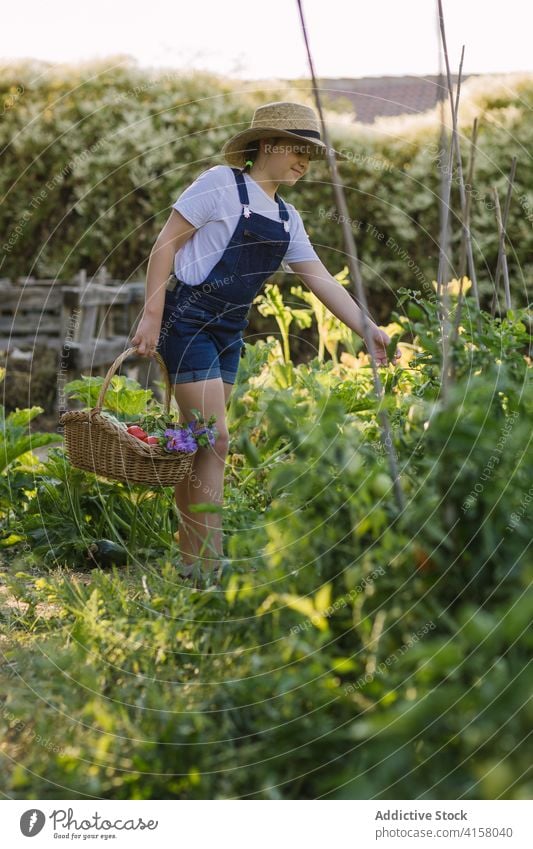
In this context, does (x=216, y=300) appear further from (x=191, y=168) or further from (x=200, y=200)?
(x=191, y=168)

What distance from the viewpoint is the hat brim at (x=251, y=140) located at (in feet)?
8.89

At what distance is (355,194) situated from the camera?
6863 mm

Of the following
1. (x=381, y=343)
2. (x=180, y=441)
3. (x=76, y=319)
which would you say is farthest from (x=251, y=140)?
(x=76, y=319)

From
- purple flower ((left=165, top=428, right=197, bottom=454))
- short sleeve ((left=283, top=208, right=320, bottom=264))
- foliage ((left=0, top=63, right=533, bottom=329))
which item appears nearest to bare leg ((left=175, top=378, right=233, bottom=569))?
purple flower ((left=165, top=428, right=197, bottom=454))

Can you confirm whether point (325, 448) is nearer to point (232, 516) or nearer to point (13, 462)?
point (232, 516)

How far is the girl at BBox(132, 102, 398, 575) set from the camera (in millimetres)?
2682

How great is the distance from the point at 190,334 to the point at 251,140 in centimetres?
63

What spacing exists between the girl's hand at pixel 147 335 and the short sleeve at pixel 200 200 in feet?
1.05

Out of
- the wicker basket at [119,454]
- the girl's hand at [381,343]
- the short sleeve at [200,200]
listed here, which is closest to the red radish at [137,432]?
the wicker basket at [119,454]

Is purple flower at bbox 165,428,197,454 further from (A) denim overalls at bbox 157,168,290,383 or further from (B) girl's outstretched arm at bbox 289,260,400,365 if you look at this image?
(B) girl's outstretched arm at bbox 289,260,400,365

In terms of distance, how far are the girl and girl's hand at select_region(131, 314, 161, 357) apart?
0.03 metres

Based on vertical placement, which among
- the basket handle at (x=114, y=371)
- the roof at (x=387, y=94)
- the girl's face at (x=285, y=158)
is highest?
the roof at (x=387, y=94)

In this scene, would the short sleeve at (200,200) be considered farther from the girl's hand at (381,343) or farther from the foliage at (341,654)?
the foliage at (341,654)
